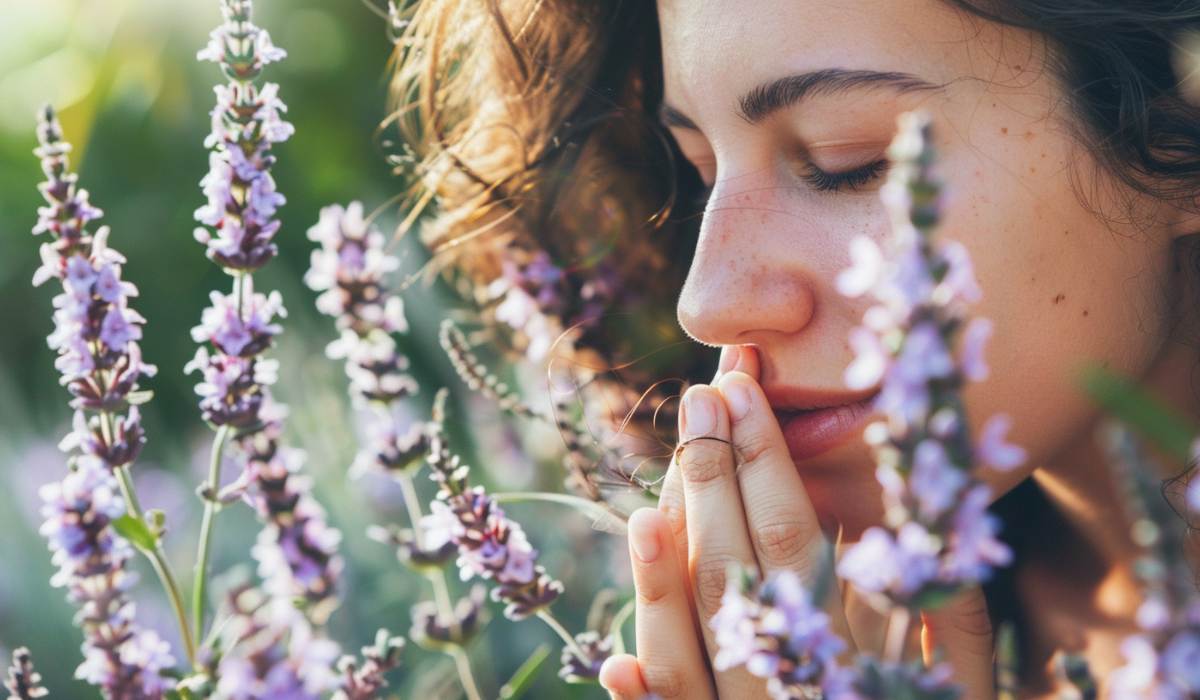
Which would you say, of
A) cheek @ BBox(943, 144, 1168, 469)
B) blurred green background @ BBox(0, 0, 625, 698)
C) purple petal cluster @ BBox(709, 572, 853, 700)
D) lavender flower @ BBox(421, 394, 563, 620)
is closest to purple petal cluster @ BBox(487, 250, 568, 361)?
blurred green background @ BBox(0, 0, 625, 698)

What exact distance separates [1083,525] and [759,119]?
32.9 inches

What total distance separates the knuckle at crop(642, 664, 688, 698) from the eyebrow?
58 cm

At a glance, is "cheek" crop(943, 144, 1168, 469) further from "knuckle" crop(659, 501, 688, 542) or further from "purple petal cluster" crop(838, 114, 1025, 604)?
"purple petal cluster" crop(838, 114, 1025, 604)

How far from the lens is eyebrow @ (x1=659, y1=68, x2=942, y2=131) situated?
3.76ft

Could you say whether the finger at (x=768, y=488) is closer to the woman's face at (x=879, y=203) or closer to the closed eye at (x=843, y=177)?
the woman's face at (x=879, y=203)

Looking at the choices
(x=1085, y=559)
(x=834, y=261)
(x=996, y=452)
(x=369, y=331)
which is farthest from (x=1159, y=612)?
(x=1085, y=559)

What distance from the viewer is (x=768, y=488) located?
1.20 metres

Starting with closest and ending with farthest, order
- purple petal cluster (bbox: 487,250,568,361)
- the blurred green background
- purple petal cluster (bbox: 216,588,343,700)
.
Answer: purple petal cluster (bbox: 216,588,343,700) < purple petal cluster (bbox: 487,250,568,361) < the blurred green background

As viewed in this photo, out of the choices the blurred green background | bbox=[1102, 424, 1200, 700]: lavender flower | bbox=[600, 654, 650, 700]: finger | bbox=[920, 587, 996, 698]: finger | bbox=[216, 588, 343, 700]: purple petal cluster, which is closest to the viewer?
bbox=[1102, 424, 1200, 700]: lavender flower

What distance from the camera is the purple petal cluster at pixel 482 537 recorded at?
Answer: 110cm

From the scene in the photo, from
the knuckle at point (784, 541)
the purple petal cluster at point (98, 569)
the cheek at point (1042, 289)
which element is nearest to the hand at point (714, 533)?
the knuckle at point (784, 541)

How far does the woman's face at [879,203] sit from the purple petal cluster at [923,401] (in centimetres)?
62

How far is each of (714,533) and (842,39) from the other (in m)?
0.51

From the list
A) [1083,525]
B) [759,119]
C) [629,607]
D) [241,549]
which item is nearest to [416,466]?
[629,607]
